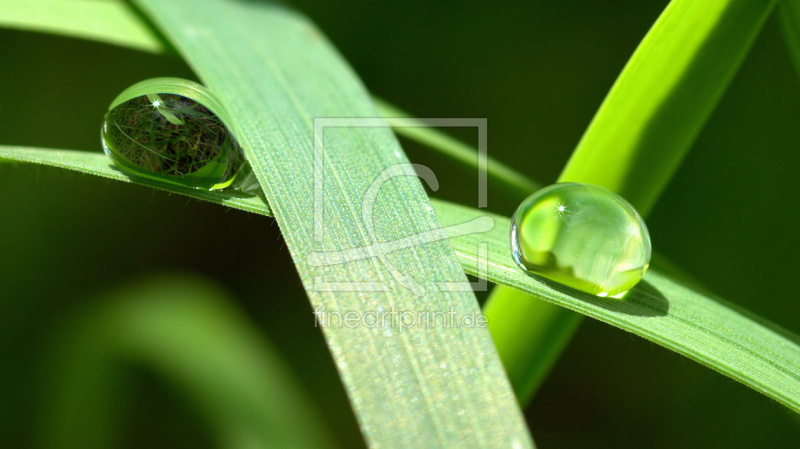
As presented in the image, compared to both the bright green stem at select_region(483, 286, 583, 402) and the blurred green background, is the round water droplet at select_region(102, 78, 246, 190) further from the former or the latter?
the blurred green background

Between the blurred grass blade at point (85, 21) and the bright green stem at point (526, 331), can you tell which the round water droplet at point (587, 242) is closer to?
the bright green stem at point (526, 331)

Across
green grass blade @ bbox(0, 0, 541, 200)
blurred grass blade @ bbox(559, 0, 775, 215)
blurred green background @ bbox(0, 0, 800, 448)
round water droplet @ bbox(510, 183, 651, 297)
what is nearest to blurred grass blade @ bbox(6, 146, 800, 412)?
round water droplet @ bbox(510, 183, 651, 297)

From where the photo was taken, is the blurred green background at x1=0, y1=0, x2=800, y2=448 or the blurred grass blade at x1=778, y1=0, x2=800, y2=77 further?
the blurred green background at x1=0, y1=0, x2=800, y2=448

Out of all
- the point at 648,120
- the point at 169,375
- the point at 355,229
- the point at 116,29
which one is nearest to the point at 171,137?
the point at 355,229

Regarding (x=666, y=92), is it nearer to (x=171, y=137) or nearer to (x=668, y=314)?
(x=668, y=314)

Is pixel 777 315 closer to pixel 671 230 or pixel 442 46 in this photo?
pixel 671 230
